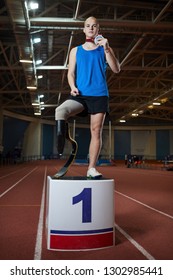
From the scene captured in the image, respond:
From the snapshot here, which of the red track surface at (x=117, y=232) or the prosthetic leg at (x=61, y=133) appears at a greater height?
the prosthetic leg at (x=61, y=133)

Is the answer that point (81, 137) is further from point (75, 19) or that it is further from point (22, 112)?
point (75, 19)

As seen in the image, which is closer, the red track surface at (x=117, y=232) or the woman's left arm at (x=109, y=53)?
the red track surface at (x=117, y=232)

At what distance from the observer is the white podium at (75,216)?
3150 millimetres

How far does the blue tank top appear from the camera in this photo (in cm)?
369

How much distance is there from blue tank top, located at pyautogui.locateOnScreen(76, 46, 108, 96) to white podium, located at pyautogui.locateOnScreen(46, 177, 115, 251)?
4.11 ft

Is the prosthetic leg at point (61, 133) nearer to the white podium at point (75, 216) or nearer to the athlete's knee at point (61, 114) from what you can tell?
the athlete's knee at point (61, 114)

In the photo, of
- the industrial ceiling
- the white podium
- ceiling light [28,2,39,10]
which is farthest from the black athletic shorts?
ceiling light [28,2,39,10]

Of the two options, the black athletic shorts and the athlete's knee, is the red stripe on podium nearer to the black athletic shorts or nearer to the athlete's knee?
the athlete's knee

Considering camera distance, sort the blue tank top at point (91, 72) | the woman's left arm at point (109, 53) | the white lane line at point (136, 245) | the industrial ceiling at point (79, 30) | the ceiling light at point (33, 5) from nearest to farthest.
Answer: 1. the white lane line at point (136, 245)
2. the woman's left arm at point (109, 53)
3. the blue tank top at point (91, 72)
4. the ceiling light at point (33, 5)
5. the industrial ceiling at point (79, 30)

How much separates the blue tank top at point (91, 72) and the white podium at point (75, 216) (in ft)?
4.11

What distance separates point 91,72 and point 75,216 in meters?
1.88

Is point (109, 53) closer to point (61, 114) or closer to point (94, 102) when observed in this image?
point (94, 102)

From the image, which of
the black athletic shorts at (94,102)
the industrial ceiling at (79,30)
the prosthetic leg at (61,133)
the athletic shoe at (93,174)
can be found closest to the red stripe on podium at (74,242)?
the athletic shoe at (93,174)

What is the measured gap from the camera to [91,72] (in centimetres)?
372
